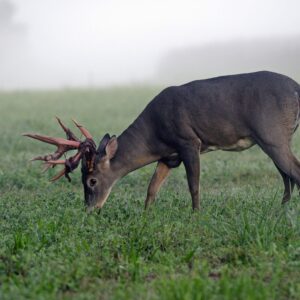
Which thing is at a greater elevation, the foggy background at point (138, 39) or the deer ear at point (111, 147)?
the deer ear at point (111, 147)

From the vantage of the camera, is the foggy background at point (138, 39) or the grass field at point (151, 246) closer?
the grass field at point (151, 246)

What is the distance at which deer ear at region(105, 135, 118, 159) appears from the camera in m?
9.97

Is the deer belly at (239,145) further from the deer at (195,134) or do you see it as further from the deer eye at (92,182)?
the deer eye at (92,182)

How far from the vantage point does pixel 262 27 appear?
67562 mm

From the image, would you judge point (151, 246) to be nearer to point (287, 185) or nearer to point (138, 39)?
point (287, 185)

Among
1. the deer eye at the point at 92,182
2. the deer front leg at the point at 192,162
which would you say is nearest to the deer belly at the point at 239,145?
the deer front leg at the point at 192,162

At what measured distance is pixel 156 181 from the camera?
33.3 feet

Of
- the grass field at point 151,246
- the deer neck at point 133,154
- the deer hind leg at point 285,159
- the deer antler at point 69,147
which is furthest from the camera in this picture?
the deer neck at point 133,154

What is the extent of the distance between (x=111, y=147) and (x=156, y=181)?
26.8 inches

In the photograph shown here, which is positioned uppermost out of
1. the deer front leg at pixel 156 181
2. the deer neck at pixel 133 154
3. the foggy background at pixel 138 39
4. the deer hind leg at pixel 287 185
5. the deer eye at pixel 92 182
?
the deer neck at pixel 133 154

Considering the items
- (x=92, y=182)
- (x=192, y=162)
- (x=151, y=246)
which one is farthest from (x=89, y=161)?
(x=151, y=246)

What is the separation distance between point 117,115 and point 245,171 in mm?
12981

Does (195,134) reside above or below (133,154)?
above

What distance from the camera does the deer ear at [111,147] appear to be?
997 centimetres
